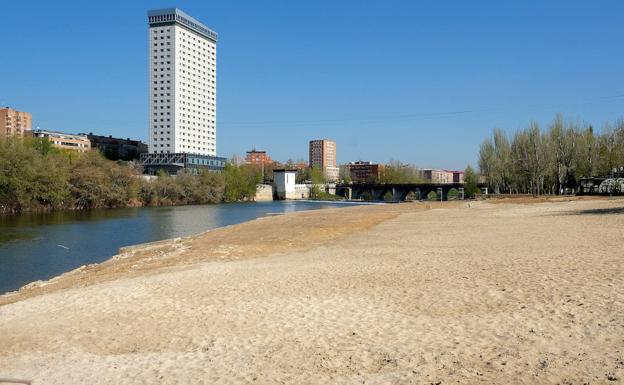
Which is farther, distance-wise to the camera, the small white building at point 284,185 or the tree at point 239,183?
the small white building at point 284,185

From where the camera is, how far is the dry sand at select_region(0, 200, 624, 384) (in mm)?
7664

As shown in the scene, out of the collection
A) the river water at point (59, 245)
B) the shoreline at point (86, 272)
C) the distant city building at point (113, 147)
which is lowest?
the river water at point (59, 245)

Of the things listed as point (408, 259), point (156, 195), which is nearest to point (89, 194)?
point (156, 195)

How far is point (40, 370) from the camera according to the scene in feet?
28.0

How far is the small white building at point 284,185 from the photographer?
171 m

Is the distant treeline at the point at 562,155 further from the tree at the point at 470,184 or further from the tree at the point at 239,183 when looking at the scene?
the tree at the point at 239,183

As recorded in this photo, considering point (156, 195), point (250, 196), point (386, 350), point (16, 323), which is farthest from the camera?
point (250, 196)

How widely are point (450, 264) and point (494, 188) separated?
335 feet

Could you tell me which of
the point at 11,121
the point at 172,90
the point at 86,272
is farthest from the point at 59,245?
the point at 11,121

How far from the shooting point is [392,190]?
160000 mm

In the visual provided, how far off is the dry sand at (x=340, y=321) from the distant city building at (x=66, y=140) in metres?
164

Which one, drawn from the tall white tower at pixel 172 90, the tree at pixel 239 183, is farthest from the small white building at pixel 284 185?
the tall white tower at pixel 172 90

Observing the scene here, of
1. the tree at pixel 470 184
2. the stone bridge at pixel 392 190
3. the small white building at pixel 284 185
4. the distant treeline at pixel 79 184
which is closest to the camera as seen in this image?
the distant treeline at pixel 79 184

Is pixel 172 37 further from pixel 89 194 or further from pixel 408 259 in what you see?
pixel 408 259
